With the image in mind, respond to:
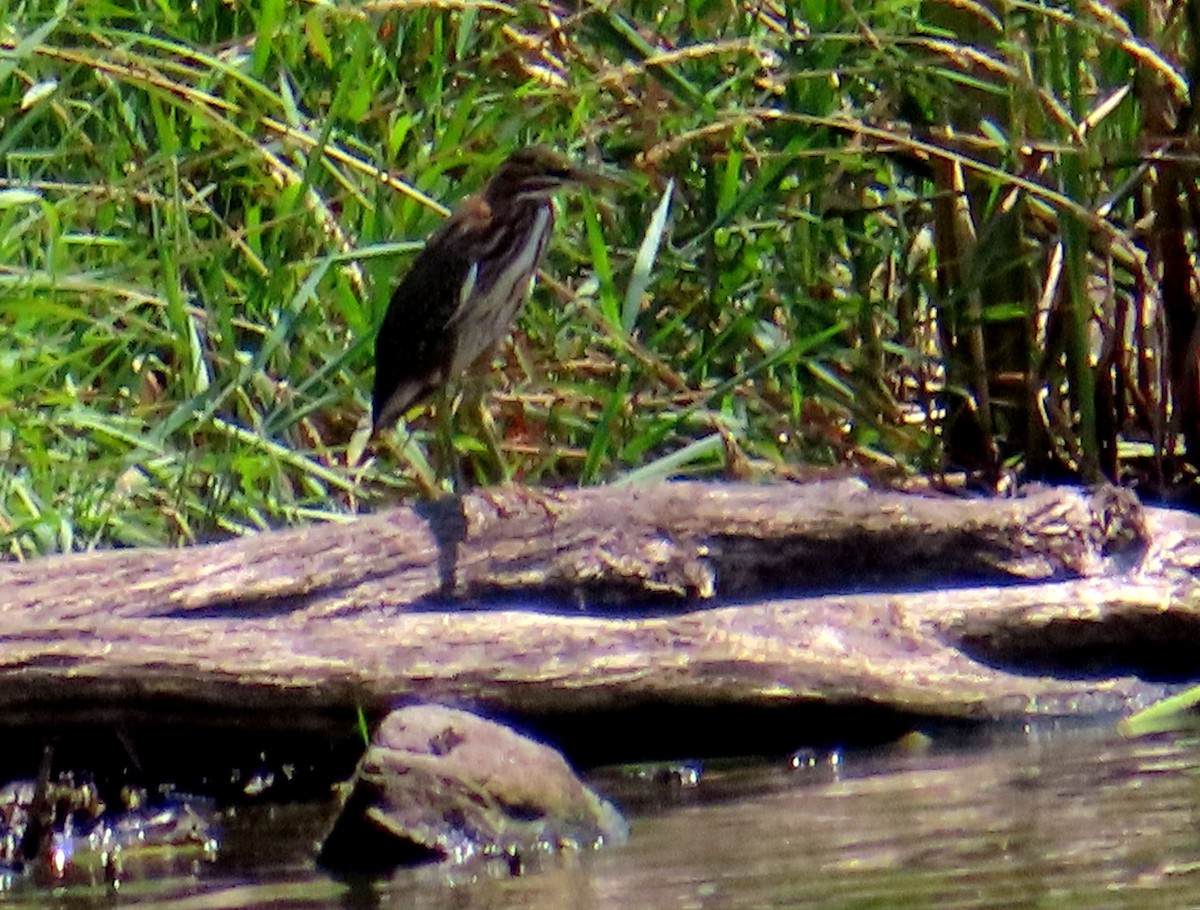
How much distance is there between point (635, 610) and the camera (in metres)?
5.25

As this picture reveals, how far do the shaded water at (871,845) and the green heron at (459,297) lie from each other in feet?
4.76

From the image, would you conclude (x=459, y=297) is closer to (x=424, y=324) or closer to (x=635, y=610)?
(x=424, y=324)

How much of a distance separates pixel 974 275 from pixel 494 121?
68.0 inches

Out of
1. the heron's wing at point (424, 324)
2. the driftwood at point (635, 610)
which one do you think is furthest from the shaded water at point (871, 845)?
the heron's wing at point (424, 324)

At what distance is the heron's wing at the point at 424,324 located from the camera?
6145mm

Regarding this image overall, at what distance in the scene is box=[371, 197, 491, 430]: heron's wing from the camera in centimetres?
614

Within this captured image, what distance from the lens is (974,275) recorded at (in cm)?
594

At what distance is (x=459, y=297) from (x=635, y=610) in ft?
4.17

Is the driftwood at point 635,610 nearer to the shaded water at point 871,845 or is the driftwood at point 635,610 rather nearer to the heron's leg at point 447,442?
the shaded water at point 871,845

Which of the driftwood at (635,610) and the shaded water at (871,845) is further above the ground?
the driftwood at (635,610)

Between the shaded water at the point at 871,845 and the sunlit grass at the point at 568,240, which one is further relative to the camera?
the sunlit grass at the point at 568,240

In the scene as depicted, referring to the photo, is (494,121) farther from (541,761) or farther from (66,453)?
(541,761)

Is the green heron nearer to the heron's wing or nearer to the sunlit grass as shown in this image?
the heron's wing

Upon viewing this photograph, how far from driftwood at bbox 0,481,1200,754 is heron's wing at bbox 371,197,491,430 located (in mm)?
856
